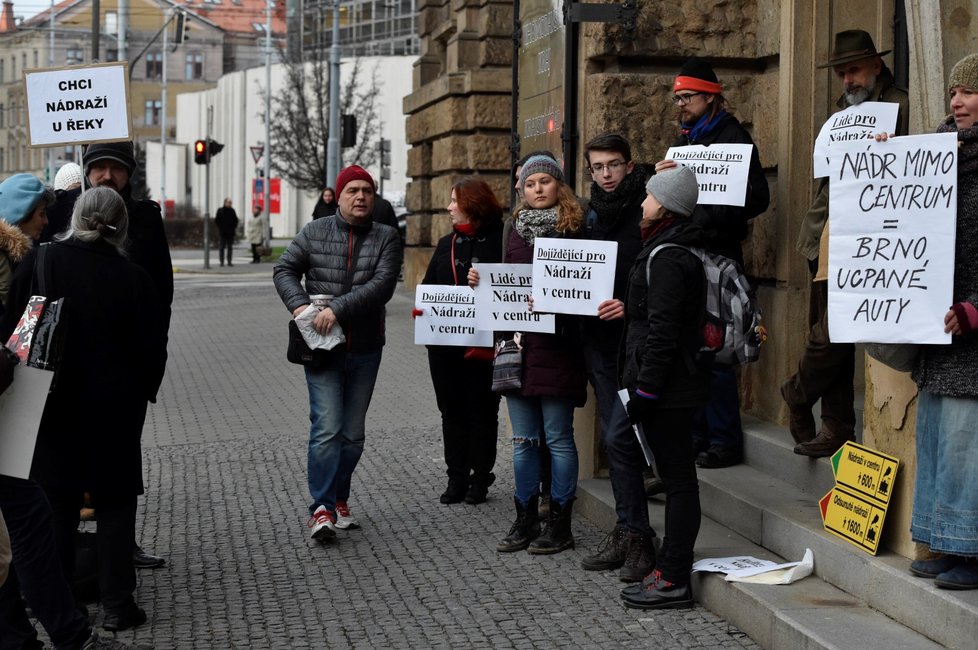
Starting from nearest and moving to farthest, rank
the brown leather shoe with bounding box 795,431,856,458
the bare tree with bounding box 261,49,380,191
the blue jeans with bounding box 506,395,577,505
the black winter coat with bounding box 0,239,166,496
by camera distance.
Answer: the black winter coat with bounding box 0,239,166,496, the brown leather shoe with bounding box 795,431,856,458, the blue jeans with bounding box 506,395,577,505, the bare tree with bounding box 261,49,380,191

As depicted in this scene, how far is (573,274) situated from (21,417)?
260 centimetres

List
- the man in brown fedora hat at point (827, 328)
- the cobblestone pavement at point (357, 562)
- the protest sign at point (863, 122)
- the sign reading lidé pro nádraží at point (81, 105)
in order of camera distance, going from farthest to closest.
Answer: the sign reading lidé pro nádraží at point (81, 105) → the man in brown fedora hat at point (827, 328) → the protest sign at point (863, 122) → the cobblestone pavement at point (357, 562)

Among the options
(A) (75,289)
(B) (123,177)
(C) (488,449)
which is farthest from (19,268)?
(C) (488,449)

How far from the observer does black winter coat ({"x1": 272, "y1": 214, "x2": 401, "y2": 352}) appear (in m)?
7.29

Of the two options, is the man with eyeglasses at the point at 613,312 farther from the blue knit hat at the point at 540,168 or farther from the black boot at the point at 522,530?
the black boot at the point at 522,530

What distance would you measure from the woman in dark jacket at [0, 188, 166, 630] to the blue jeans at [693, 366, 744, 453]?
292cm

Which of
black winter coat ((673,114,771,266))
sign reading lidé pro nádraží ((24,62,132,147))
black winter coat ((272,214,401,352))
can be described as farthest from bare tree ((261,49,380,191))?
black winter coat ((673,114,771,266))

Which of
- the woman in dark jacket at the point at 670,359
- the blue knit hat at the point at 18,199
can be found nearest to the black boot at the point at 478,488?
the woman in dark jacket at the point at 670,359

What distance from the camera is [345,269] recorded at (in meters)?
7.33

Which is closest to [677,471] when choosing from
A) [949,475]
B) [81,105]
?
[949,475]

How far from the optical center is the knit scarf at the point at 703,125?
709cm

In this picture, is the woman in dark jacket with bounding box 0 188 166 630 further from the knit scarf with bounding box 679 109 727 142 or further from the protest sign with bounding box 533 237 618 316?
the knit scarf with bounding box 679 109 727 142

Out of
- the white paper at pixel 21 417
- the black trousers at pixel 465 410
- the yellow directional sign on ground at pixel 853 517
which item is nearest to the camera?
the white paper at pixel 21 417

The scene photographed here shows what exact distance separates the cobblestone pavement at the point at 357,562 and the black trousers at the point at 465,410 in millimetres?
267
